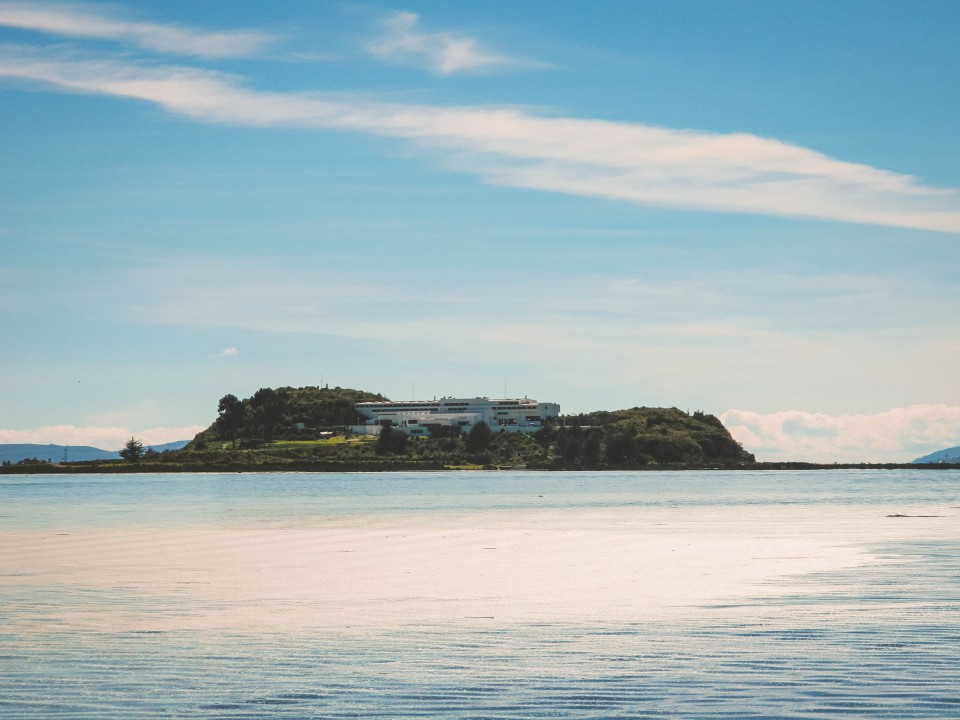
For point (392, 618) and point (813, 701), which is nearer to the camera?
point (813, 701)

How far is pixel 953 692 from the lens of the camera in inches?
792

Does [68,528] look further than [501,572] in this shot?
Yes

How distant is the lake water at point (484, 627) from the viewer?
20.2m

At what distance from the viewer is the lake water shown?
20.2 meters

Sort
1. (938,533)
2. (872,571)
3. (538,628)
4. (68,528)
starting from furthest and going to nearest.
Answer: (68,528), (938,533), (872,571), (538,628)

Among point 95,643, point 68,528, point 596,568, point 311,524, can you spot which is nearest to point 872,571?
point 596,568

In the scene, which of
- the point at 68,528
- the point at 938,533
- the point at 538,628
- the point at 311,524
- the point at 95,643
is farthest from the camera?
the point at 311,524

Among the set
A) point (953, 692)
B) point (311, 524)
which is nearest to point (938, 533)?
point (311, 524)

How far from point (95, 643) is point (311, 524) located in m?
51.0

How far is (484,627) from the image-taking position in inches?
1126

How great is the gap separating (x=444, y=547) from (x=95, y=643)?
3039cm

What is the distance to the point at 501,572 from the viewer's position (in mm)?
42812

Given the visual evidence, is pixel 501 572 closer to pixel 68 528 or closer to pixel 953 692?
pixel 953 692

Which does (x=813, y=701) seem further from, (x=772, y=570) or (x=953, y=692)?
(x=772, y=570)
